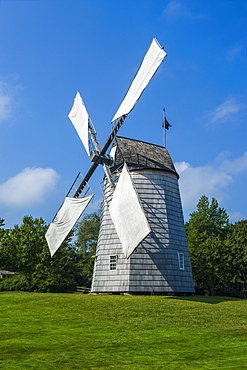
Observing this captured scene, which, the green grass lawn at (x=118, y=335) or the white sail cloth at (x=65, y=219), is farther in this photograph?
the white sail cloth at (x=65, y=219)

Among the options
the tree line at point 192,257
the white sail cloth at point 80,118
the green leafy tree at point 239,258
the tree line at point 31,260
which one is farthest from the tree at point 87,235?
the white sail cloth at point 80,118

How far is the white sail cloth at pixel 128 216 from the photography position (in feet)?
49.8

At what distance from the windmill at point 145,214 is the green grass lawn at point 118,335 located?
5.50m

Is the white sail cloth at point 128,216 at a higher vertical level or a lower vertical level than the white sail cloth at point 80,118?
lower

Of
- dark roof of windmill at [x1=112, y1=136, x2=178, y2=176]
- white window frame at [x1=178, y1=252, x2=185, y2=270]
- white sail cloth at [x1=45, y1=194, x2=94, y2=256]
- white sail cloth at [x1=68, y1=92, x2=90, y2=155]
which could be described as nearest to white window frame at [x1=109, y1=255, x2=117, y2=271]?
white sail cloth at [x1=45, y1=194, x2=94, y2=256]

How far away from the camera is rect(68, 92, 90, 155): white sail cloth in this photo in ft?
88.7

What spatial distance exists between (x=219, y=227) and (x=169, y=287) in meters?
21.7

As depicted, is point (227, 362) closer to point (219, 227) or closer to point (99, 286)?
point (99, 286)

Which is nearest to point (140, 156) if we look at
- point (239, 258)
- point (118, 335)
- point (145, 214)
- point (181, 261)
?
point (145, 214)

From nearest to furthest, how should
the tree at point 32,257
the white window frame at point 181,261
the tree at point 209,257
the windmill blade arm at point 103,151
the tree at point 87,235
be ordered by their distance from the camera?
the white window frame at point 181,261 < the windmill blade arm at point 103,151 < the tree at point 32,257 < the tree at point 209,257 < the tree at point 87,235

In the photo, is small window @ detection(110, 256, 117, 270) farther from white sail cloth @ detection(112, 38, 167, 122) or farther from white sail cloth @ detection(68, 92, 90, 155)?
white sail cloth @ detection(112, 38, 167, 122)

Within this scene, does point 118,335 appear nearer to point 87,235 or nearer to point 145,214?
point 145,214

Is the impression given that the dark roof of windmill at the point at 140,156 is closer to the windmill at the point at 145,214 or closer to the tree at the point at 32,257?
the windmill at the point at 145,214

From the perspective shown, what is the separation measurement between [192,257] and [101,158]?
18885 millimetres
